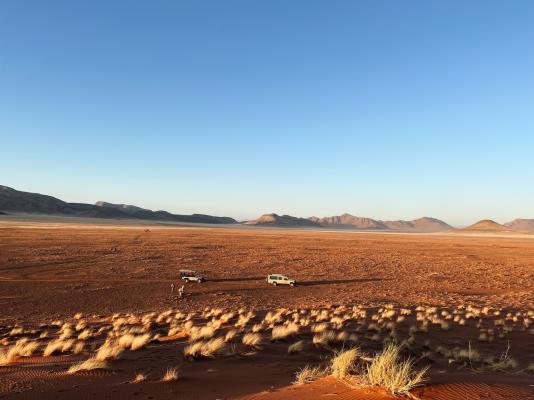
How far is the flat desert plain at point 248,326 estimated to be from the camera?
23.1 feet

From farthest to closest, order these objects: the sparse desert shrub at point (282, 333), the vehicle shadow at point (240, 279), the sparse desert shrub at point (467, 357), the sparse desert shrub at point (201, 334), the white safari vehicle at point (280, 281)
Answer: the vehicle shadow at point (240, 279) < the white safari vehicle at point (280, 281) < the sparse desert shrub at point (282, 333) < the sparse desert shrub at point (201, 334) < the sparse desert shrub at point (467, 357)


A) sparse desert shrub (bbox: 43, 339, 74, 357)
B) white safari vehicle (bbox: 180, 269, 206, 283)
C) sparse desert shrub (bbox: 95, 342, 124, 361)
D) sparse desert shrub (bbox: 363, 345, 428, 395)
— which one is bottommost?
white safari vehicle (bbox: 180, 269, 206, 283)

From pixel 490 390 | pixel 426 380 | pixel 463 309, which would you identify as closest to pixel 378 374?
pixel 426 380

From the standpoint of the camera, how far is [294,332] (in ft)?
43.0

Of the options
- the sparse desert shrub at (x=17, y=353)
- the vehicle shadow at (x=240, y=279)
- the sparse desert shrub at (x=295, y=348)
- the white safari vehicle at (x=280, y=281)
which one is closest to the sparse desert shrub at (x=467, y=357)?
the sparse desert shrub at (x=295, y=348)

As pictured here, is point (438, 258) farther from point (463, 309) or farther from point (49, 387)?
point (49, 387)

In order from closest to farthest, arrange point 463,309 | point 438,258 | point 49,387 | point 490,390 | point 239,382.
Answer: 1. point 490,390
2. point 49,387
3. point 239,382
4. point 463,309
5. point 438,258

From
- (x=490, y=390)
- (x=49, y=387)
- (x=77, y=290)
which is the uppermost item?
(x=490, y=390)

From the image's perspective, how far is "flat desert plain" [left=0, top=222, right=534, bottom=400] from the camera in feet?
23.1

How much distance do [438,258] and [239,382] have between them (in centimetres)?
4812

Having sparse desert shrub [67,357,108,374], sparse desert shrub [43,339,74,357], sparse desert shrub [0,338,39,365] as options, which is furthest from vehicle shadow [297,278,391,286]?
sparse desert shrub [67,357,108,374]

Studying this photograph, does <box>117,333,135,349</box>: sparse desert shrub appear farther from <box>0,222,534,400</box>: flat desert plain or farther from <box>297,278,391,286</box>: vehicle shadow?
<box>297,278,391,286</box>: vehicle shadow

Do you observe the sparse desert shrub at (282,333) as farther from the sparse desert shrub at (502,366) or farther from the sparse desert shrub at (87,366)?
the sparse desert shrub at (502,366)

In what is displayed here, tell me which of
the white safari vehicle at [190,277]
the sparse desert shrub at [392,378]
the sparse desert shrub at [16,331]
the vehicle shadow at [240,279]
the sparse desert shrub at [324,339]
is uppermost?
the sparse desert shrub at [392,378]
